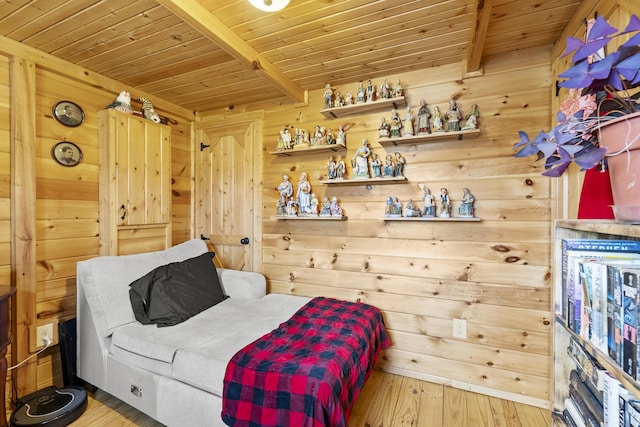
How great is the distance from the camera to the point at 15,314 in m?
1.78

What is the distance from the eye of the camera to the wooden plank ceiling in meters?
1.51

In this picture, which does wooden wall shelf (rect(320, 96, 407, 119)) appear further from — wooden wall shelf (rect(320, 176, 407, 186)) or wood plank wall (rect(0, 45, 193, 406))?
wood plank wall (rect(0, 45, 193, 406))

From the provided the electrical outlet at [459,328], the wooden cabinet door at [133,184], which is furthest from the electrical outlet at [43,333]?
the electrical outlet at [459,328]

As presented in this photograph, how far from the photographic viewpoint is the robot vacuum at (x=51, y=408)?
1.49 metres

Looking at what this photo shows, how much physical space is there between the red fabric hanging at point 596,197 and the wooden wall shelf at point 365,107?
126cm

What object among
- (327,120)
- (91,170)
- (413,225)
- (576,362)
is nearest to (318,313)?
(413,225)

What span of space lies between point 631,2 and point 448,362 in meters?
2.08

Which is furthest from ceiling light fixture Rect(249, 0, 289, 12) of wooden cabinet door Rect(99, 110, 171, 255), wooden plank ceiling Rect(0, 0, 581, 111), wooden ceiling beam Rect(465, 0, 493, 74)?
wooden cabinet door Rect(99, 110, 171, 255)

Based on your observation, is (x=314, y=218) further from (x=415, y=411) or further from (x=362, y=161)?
(x=415, y=411)

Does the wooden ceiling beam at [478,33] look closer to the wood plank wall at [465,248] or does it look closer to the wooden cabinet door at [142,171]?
the wood plank wall at [465,248]

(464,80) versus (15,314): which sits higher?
(464,80)

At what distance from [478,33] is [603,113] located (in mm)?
978

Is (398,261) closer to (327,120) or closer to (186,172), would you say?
(327,120)

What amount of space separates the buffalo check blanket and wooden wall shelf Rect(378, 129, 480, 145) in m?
1.31
